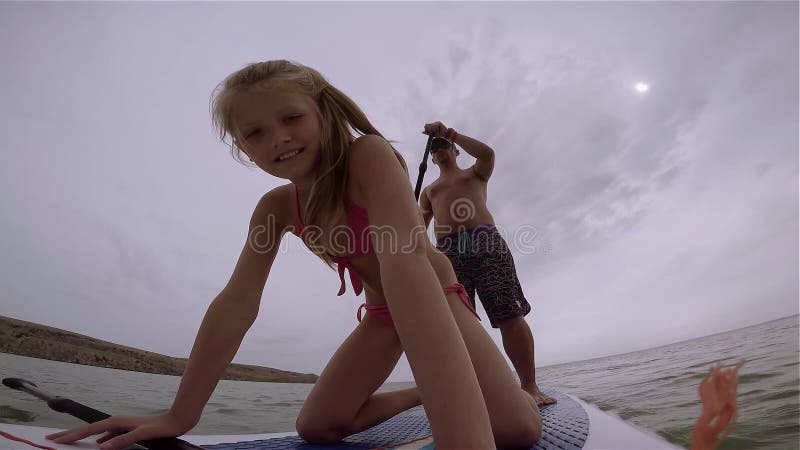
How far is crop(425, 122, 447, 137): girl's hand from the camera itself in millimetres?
3123

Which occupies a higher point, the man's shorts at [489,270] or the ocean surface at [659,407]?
the man's shorts at [489,270]

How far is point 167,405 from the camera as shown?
3020mm

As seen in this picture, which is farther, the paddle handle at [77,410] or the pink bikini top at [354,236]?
the pink bikini top at [354,236]

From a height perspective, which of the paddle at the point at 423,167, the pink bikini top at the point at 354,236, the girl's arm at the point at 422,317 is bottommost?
the girl's arm at the point at 422,317

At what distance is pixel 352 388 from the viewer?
1.61 m

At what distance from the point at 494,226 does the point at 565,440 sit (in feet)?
6.86

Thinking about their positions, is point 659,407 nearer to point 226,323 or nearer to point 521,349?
point 521,349

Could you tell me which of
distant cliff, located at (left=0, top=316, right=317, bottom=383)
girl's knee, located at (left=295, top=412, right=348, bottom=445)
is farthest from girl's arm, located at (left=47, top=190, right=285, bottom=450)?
distant cliff, located at (left=0, top=316, right=317, bottom=383)

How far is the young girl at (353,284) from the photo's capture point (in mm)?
809

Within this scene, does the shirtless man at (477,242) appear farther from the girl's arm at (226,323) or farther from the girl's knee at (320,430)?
the girl's arm at (226,323)

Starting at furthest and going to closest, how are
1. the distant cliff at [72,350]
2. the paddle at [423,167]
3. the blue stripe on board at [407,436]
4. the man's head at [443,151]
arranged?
the distant cliff at [72,350]
the man's head at [443,151]
the paddle at [423,167]
the blue stripe on board at [407,436]

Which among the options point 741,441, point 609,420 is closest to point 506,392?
point 609,420

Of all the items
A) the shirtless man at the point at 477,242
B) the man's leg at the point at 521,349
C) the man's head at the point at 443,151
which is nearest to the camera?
the man's leg at the point at 521,349

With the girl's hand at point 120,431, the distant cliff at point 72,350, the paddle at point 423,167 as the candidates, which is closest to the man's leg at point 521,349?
the paddle at point 423,167
